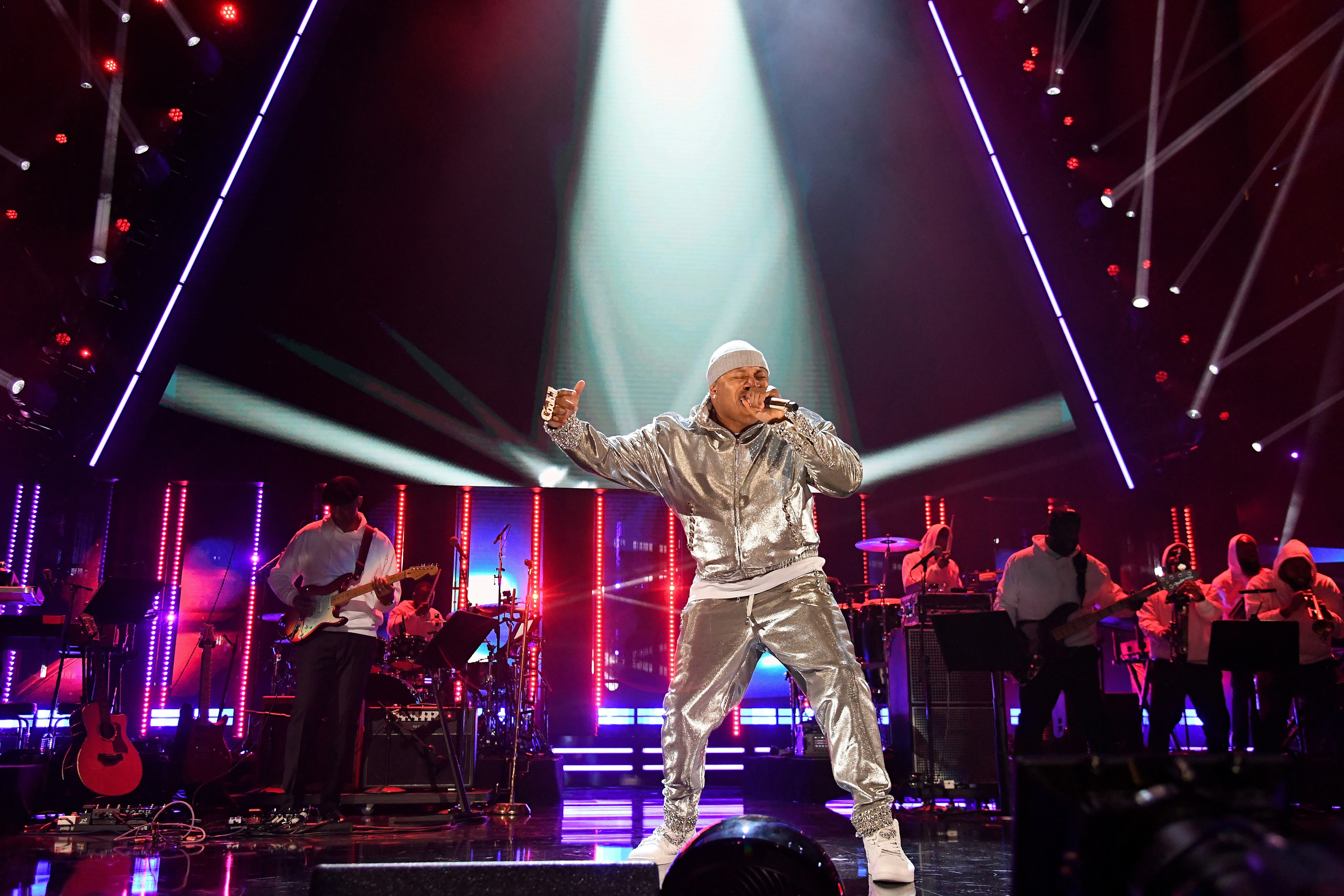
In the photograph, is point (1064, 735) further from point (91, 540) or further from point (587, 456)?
point (91, 540)

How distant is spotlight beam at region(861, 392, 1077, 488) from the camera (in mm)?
10500

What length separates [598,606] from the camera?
10.2m

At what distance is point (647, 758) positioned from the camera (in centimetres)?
966

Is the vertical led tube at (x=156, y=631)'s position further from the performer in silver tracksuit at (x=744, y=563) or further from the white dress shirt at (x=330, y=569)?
the performer in silver tracksuit at (x=744, y=563)

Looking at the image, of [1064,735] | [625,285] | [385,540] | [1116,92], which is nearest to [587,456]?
[385,540]

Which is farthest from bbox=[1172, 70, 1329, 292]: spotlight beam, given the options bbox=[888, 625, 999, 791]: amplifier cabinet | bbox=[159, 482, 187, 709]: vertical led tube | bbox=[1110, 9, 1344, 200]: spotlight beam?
bbox=[159, 482, 187, 709]: vertical led tube

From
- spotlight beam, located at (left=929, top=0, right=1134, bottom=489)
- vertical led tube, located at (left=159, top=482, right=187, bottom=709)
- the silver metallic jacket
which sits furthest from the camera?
spotlight beam, located at (left=929, top=0, right=1134, bottom=489)

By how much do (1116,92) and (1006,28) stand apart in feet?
5.86

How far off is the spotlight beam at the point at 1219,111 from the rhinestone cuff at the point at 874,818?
352 inches

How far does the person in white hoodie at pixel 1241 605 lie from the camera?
686 cm

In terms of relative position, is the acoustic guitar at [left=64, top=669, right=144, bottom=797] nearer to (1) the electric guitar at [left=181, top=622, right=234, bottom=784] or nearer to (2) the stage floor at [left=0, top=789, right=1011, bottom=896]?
(1) the electric guitar at [left=181, top=622, right=234, bottom=784]

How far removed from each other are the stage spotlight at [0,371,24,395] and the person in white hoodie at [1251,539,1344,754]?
9.68 meters

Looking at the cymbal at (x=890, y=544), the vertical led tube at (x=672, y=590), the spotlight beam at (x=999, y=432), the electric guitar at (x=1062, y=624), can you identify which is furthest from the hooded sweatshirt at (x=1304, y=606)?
the vertical led tube at (x=672, y=590)

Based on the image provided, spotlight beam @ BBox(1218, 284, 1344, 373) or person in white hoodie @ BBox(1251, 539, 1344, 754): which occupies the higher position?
spotlight beam @ BBox(1218, 284, 1344, 373)
